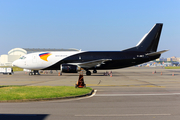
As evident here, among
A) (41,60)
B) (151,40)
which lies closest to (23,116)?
(41,60)

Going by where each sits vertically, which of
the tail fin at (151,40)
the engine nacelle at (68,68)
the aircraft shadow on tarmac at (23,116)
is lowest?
the aircraft shadow on tarmac at (23,116)

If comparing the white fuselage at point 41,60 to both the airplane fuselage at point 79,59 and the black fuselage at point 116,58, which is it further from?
the black fuselage at point 116,58

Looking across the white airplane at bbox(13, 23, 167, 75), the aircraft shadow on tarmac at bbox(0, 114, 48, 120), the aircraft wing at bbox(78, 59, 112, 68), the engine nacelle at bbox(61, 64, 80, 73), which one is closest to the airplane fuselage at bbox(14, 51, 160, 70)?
the white airplane at bbox(13, 23, 167, 75)

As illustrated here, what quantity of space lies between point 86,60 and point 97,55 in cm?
222

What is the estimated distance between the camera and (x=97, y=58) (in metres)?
40.4

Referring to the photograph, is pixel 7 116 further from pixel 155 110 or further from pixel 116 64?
pixel 116 64

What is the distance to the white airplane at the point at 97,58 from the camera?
39531mm

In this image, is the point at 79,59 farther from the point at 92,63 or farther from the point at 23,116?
the point at 23,116

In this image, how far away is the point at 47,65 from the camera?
39.4 meters

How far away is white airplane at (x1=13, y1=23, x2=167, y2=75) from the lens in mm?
39531

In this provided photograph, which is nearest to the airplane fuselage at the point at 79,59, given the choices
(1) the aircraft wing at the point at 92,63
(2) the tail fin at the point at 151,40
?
(1) the aircraft wing at the point at 92,63

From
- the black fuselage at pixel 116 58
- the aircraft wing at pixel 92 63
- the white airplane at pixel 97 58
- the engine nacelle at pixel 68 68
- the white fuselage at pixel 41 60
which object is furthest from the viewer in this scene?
the black fuselage at pixel 116 58

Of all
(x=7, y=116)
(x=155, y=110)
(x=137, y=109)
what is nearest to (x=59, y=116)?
(x=7, y=116)

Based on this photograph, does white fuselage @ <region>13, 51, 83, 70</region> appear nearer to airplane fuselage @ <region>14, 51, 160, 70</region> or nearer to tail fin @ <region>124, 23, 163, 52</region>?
airplane fuselage @ <region>14, 51, 160, 70</region>
